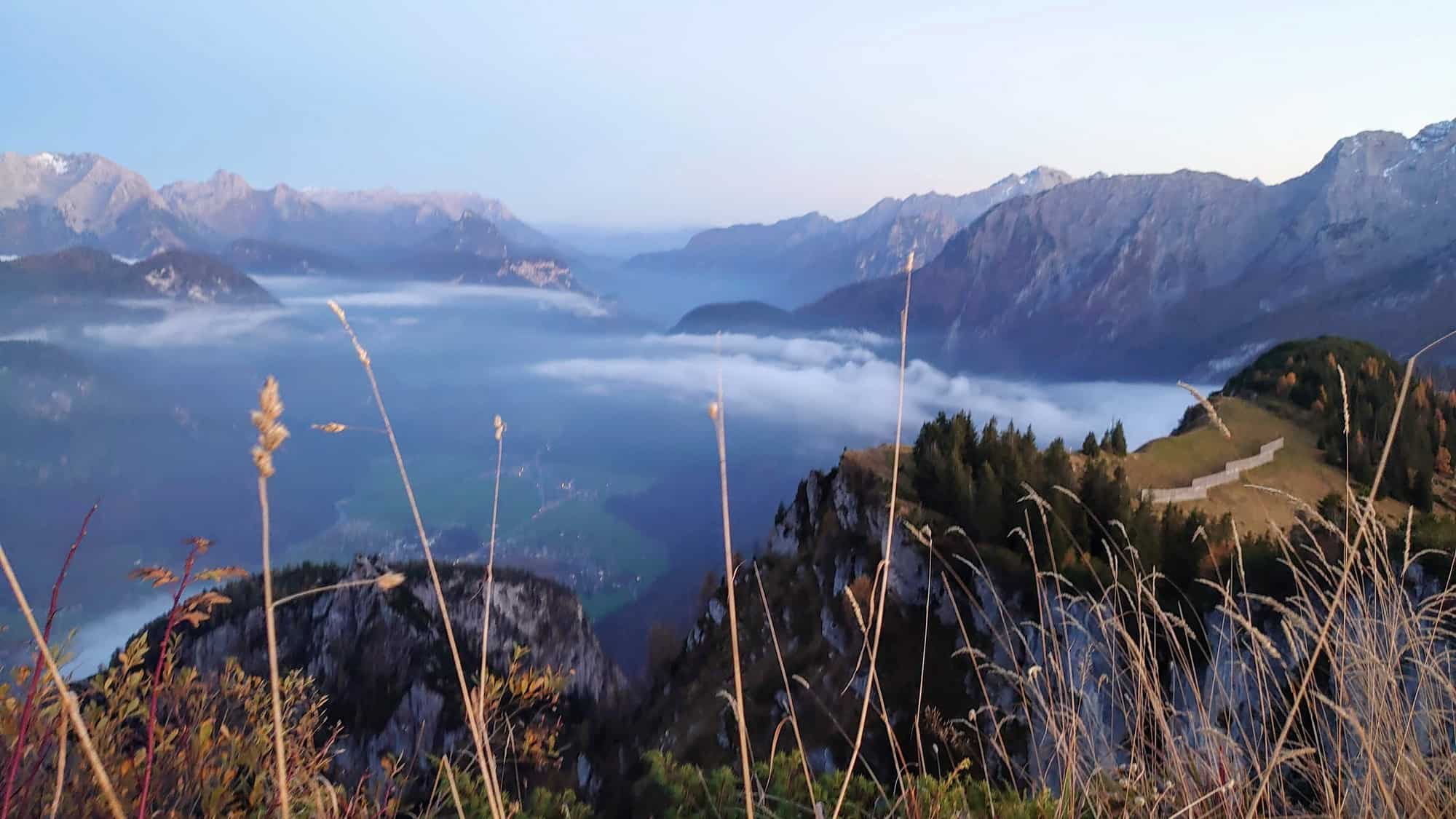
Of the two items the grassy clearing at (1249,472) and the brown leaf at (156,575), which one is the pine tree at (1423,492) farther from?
the brown leaf at (156,575)

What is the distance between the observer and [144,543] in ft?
594

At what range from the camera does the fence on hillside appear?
25.9 meters

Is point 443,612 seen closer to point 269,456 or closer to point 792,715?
point 269,456

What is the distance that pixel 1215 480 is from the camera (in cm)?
2738

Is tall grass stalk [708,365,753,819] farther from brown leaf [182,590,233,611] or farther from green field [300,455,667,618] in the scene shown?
green field [300,455,667,618]

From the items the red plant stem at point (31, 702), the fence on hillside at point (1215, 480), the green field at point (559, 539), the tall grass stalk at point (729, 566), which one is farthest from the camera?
the green field at point (559, 539)

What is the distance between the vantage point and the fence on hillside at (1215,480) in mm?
25859

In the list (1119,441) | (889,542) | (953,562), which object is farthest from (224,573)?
(1119,441)

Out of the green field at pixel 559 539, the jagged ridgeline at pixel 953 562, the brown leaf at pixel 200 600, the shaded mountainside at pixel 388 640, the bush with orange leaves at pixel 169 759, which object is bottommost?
the green field at pixel 559 539

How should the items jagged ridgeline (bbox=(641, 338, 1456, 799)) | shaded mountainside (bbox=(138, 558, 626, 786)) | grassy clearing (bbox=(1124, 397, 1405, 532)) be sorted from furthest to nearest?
1. shaded mountainside (bbox=(138, 558, 626, 786))
2. grassy clearing (bbox=(1124, 397, 1405, 532))
3. jagged ridgeline (bbox=(641, 338, 1456, 799))

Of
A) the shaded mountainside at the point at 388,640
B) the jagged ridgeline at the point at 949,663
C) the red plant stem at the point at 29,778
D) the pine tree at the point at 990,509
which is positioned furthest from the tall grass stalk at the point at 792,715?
the shaded mountainside at the point at 388,640

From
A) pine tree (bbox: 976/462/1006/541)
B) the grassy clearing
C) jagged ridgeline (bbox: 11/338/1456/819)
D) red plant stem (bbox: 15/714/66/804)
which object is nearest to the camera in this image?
red plant stem (bbox: 15/714/66/804)

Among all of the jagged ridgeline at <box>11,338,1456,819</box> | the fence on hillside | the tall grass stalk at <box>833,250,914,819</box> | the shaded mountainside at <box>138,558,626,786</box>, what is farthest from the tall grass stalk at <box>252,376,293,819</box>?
the shaded mountainside at <box>138,558,626,786</box>

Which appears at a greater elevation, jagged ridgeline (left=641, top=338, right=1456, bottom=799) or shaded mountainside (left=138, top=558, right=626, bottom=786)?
jagged ridgeline (left=641, top=338, right=1456, bottom=799)
